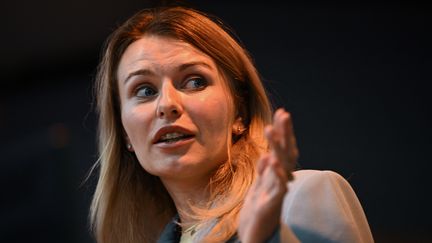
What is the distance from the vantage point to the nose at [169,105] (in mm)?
1535

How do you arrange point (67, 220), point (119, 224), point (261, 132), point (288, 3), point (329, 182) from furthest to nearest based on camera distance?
point (288, 3), point (67, 220), point (119, 224), point (261, 132), point (329, 182)

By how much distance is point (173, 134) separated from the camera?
155 cm

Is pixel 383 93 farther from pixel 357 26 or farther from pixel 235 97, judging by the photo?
pixel 235 97

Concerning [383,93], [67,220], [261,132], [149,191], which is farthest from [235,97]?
[383,93]

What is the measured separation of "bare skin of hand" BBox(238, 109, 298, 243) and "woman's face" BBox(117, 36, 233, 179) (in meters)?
0.37

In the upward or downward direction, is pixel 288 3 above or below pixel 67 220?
above

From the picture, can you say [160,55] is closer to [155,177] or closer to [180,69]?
[180,69]

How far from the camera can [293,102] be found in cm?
259

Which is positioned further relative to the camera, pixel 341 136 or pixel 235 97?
pixel 341 136

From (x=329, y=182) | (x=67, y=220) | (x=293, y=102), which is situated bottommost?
(x=67, y=220)

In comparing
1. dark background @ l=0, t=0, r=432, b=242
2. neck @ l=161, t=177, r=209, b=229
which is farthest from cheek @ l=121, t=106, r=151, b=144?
dark background @ l=0, t=0, r=432, b=242

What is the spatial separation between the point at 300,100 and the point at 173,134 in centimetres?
110

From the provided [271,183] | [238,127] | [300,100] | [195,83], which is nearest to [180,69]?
[195,83]

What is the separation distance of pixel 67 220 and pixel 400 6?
1.16 metres
